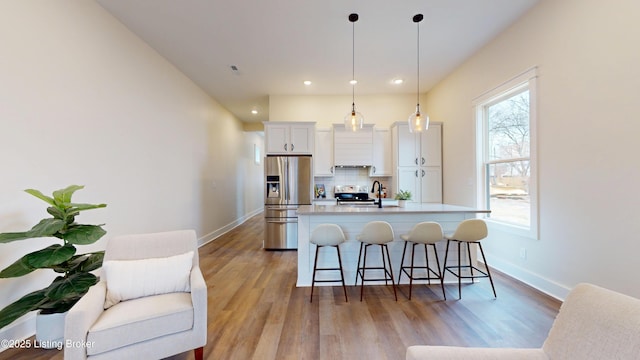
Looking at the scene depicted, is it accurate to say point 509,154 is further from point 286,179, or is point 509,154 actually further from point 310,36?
point 286,179

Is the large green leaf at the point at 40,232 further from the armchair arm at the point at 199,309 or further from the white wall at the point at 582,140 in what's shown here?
the white wall at the point at 582,140

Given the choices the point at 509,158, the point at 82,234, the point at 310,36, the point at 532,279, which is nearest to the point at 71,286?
the point at 82,234

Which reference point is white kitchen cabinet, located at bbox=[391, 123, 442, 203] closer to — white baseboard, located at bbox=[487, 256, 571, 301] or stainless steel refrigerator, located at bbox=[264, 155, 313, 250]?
white baseboard, located at bbox=[487, 256, 571, 301]

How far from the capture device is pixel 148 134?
11.1 ft

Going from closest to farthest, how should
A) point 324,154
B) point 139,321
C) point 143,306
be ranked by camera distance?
point 139,321 → point 143,306 → point 324,154

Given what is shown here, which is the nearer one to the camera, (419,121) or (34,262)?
(34,262)

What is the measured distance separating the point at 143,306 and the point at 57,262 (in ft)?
2.10

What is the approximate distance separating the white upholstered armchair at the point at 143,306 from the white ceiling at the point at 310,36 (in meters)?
2.42

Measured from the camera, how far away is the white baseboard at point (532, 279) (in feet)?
8.38

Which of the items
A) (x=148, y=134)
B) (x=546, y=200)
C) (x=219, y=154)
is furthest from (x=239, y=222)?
(x=546, y=200)

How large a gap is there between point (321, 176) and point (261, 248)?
1.82 meters

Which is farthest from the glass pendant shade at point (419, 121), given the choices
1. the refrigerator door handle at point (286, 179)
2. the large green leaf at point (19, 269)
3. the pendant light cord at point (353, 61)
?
the large green leaf at point (19, 269)

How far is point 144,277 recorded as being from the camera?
1.75 meters

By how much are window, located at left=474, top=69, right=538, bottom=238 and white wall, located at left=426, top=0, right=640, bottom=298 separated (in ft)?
0.40
